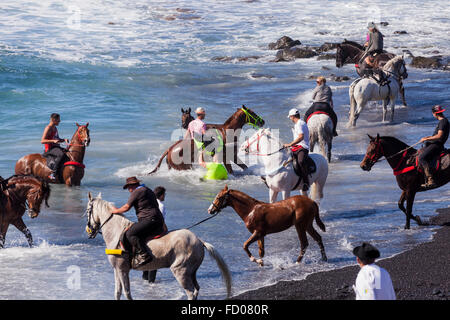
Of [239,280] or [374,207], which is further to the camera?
[374,207]

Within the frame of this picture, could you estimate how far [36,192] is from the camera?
13.2 meters

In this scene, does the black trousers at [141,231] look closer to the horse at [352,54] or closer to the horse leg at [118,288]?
the horse leg at [118,288]

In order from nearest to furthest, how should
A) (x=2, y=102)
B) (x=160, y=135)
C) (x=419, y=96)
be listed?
(x=160, y=135)
(x=419, y=96)
(x=2, y=102)

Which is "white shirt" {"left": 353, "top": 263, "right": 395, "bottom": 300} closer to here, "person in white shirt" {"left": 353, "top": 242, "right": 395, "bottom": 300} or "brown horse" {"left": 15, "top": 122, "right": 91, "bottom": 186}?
"person in white shirt" {"left": 353, "top": 242, "right": 395, "bottom": 300}

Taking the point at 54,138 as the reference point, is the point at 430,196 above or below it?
below

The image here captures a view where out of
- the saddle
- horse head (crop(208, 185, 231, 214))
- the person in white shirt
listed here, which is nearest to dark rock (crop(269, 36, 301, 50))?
horse head (crop(208, 185, 231, 214))

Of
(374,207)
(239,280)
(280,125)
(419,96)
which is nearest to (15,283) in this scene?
(239,280)

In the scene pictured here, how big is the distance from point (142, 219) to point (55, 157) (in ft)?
25.5

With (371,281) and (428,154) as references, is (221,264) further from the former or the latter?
(428,154)

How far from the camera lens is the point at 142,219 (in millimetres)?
10320

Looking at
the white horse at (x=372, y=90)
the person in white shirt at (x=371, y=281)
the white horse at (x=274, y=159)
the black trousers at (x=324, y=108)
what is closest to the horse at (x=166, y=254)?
the person in white shirt at (x=371, y=281)
